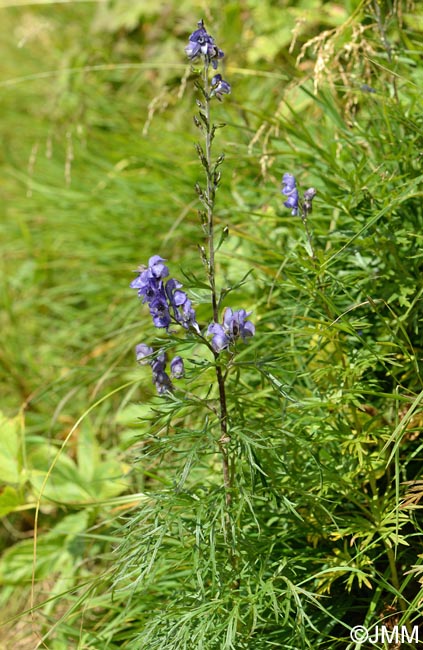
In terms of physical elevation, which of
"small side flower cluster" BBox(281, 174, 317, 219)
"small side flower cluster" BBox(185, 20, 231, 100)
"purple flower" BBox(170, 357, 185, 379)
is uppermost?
"small side flower cluster" BBox(185, 20, 231, 100)

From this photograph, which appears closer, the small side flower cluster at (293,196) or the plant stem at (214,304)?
the plant stem at (214,304)

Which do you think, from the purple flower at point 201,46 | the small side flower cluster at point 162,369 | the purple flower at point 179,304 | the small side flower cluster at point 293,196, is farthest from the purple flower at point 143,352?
the purple flower at point 201,46

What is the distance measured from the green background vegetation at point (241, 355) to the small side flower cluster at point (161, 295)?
0.11 m

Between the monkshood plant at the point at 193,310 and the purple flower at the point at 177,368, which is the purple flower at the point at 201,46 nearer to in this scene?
the monkshood plant at the point at 193,310

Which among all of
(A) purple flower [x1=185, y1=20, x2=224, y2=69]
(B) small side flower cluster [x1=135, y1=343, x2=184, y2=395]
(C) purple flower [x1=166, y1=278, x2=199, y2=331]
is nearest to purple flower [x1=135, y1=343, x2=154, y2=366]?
(B) small side flower cluster [x1=135, y1=343, x2=184, y2=395]

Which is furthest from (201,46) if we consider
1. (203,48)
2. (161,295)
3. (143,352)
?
(143,352)

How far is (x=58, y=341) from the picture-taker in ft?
10.2

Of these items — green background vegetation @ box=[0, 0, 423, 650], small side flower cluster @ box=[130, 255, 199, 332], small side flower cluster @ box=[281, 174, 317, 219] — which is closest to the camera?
small side flower cluster @ box=[130, 255, 199, 332]

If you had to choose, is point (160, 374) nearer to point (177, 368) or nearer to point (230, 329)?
point (177, 368)

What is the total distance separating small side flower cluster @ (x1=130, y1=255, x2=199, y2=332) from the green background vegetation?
110 mm

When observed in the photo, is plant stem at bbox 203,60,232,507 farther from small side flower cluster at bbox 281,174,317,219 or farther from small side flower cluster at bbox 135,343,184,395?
small side flower cluster at bbox 281,174,317,219

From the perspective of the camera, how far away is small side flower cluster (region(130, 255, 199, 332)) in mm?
1377

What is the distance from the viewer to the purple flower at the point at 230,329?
4.62ft

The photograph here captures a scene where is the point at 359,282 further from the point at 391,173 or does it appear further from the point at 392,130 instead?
the point at 392,130
